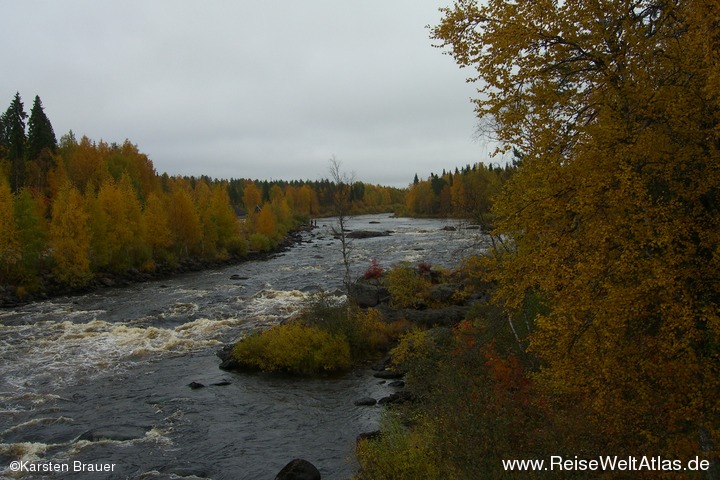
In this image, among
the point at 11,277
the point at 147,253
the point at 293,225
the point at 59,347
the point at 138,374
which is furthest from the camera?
the point at 293,225

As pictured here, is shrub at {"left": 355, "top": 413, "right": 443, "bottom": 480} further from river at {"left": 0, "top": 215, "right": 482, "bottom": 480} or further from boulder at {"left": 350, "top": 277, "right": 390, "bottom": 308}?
boulder at {"left": 350, "top": 277, "right": 390, "bottom": 308}

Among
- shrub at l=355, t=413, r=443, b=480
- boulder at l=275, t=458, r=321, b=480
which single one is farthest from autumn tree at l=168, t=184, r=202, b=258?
shrub at l=355, t=413, r=443, b=480

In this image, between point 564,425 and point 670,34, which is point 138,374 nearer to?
point 564,425

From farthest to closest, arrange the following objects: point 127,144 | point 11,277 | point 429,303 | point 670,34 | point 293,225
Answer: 1. point 293,225
2. point 127,144
3. point 11,277
4. point 429,303
5. point 670,34

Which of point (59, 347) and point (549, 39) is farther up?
point (549, 39)

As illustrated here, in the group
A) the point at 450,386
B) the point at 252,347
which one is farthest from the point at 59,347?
the point at 450,386

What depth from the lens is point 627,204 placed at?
650 centimetres

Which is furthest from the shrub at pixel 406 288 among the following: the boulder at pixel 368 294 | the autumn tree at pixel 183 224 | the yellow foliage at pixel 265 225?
the yellow foliage at pixel 265 225

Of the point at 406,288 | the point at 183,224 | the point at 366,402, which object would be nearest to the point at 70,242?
the point at 183,224

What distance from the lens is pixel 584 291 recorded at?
671 cm

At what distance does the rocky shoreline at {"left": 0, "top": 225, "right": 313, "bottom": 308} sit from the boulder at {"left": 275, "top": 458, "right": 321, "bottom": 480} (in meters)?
32.1

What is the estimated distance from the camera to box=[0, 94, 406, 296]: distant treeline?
38406mm

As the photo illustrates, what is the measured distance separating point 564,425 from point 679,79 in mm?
6323

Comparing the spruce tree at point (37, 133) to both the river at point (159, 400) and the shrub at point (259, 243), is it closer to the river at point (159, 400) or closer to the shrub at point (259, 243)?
the shrub at point (259, 243)
